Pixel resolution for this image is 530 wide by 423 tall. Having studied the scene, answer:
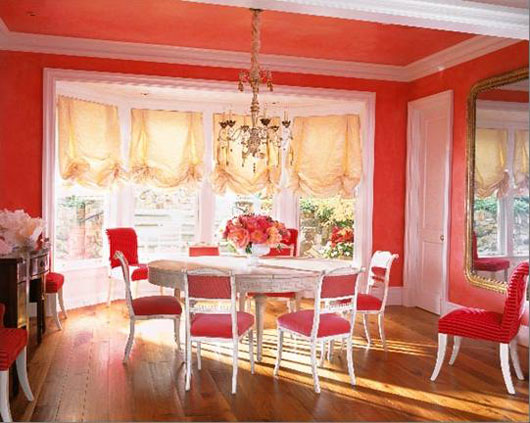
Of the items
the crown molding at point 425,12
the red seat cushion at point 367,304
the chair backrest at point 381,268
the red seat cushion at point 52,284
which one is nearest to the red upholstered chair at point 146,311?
the red seat cushion at point 52,284

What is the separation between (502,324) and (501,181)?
1.93 metres

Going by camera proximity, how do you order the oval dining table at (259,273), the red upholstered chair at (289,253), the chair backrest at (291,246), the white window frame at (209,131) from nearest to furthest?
the oval dining table at (259,273)
the red upholstered chair at (289,253)
the white window frame at (209,131)
the chair backrest at (291,246)

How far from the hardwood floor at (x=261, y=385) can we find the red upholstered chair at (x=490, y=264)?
0.79 metres

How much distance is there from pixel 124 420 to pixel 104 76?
410 cm

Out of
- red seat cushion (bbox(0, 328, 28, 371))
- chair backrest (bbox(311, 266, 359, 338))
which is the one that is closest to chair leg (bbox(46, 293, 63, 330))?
red seat cushion (bbox(0, 328, 28, 371))

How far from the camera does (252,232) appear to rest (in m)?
4.89

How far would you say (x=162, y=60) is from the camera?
6672 millimetres

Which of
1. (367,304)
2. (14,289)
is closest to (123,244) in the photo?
(14,289)

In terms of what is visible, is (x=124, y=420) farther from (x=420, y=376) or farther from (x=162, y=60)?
(x=162, y=60)

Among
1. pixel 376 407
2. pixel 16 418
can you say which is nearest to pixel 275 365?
pixel 376 407

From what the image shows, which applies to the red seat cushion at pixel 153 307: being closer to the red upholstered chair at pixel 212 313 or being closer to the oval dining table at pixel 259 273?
the oval dining table at pixel 259 273

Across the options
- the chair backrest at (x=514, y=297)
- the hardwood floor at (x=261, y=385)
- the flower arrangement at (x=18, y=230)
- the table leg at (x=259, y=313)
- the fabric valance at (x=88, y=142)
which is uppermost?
the fabric valance at (x=88, y=142)

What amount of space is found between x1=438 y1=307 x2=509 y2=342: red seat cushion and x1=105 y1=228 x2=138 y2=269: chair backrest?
3939 mm

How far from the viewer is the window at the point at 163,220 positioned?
8.05 meters
